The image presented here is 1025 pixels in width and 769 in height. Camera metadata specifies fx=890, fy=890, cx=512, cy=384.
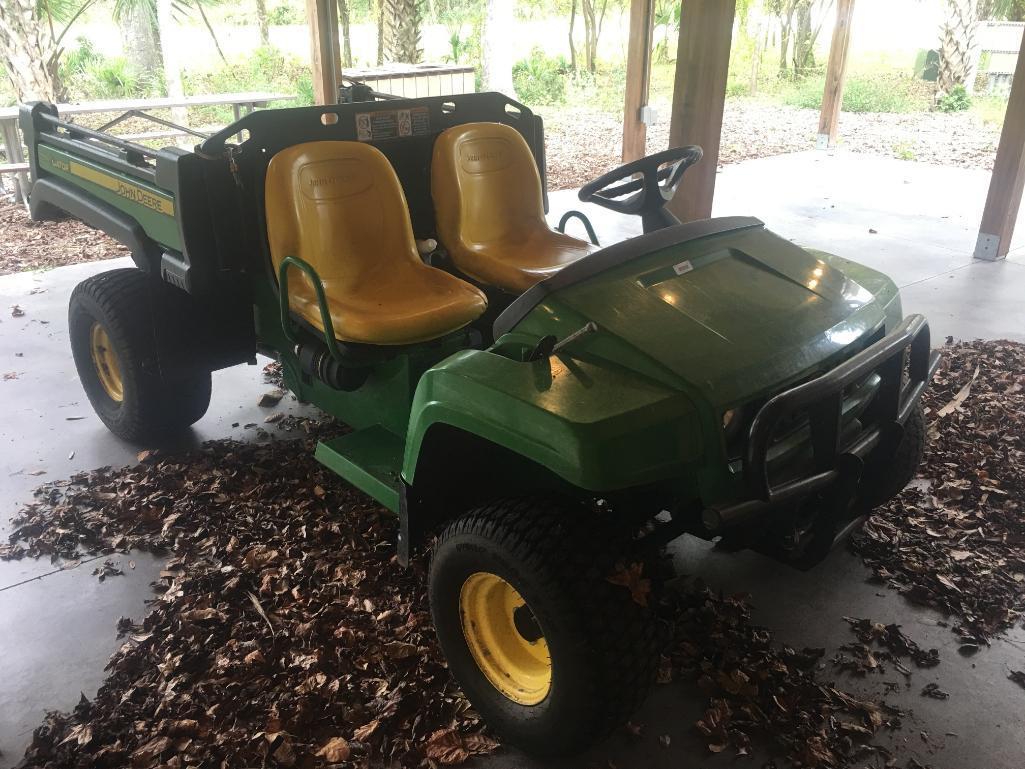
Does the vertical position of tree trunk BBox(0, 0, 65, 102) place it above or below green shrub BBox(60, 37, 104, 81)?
above

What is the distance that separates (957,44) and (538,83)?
6.61 m

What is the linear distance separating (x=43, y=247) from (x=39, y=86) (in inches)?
148

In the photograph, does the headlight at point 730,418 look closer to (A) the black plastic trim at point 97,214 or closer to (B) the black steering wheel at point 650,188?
(B) the black steering wheel at point 650,188

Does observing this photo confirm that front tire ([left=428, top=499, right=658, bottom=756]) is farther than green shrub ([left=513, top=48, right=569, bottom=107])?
No

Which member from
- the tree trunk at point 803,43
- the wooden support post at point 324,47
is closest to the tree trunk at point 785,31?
the tree trunk at point 803,43

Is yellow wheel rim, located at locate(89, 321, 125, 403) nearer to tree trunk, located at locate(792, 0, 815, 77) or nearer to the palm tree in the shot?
the palm tree

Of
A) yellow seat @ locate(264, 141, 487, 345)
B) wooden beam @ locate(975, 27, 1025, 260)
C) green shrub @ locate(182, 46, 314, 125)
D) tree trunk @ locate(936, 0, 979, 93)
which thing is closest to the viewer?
yellow seat @ locate(264, 141, 487, 345)

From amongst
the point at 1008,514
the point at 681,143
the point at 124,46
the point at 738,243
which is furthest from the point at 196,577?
the point at 124,46

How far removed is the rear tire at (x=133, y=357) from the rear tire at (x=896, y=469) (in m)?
2.22

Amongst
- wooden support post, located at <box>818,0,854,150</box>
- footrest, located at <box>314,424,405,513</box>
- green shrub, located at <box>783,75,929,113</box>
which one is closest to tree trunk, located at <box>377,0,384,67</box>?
green shrub, located at <box>783,75,929,113</box>

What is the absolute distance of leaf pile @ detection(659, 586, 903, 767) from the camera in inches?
77.5

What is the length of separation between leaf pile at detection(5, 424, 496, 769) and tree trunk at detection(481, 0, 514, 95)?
33.1 feet

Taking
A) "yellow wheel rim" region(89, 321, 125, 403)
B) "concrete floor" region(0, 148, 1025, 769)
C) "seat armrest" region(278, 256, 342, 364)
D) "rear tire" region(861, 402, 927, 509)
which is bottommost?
"concrete floor" region(0, 148, 1025, 769)

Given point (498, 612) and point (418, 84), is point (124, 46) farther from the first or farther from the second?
point (498, 612)
